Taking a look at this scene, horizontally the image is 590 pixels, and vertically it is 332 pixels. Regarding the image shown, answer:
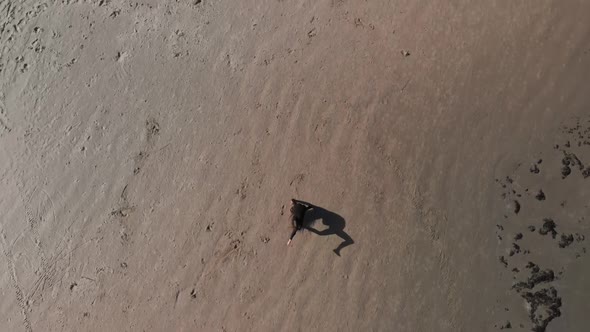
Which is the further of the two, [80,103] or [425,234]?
[80,103]

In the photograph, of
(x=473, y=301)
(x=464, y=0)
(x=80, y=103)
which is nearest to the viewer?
(x=473, y=301)

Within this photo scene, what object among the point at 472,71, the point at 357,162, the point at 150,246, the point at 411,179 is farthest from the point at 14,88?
the point at 472,71

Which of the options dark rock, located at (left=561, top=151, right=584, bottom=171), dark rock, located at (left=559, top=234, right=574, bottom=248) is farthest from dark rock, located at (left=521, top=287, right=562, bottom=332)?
dark rock, located at (left=561, top=151, right=584, bottom=171)

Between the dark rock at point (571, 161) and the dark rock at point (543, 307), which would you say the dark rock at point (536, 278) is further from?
the dark rock at point (571, 161)

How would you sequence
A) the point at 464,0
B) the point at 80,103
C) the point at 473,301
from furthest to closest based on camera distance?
1. the point at 80,103
2. the point at 464,0
3. the point at 473,301

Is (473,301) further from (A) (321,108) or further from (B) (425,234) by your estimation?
(A) (321,108)

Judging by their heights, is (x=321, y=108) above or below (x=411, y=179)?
above
